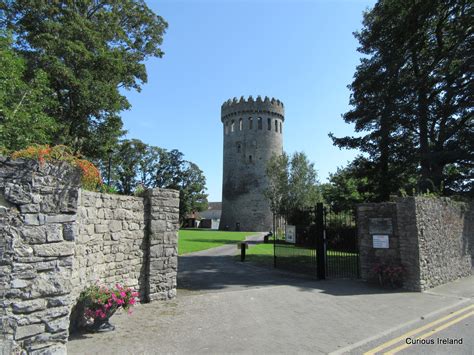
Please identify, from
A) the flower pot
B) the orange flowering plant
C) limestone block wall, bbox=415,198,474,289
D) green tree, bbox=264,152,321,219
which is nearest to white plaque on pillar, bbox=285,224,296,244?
limestone block wall, bbox=415,198,474,289

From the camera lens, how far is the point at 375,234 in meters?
11.6

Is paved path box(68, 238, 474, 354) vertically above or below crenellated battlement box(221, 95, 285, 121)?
below

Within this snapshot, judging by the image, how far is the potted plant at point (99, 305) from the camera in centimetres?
607

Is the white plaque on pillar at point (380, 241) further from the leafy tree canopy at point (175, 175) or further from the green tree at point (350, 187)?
the leafy tree canopy at point (175, 175)

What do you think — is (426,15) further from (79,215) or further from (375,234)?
(79,215)

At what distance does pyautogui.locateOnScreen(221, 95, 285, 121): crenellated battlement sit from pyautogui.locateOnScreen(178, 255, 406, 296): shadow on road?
46.0m

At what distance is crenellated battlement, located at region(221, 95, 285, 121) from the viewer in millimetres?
58656

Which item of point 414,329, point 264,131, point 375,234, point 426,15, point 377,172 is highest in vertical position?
point 264,131

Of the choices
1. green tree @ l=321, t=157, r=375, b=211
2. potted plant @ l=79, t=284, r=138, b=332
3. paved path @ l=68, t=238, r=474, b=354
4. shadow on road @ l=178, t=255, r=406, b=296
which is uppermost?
green tree @ l=321, t=157, r=375, b=211

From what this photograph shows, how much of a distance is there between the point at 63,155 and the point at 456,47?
803 inches

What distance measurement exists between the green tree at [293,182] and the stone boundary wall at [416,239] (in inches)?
967

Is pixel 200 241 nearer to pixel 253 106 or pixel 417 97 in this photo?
pixel 417 97

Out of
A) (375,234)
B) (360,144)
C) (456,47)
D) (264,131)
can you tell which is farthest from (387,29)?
(264,131)

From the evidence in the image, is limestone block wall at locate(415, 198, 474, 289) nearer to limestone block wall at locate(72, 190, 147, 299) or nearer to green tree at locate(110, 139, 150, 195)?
limestone block wall at locate(72, 190, 147, 299)
